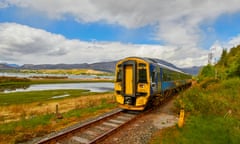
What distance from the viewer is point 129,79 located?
11.7m

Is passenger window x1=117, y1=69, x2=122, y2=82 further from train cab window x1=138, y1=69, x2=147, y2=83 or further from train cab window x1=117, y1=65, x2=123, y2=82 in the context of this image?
train cab window x1=138, y1=69, x2=147, y2=83

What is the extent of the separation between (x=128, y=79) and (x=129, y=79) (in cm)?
7

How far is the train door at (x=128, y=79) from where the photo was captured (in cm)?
1155

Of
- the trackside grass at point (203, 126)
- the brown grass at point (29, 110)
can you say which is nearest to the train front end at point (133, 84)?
the trackside grass at point (203, 126)

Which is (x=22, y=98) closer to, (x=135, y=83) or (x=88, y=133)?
(x=135, y=83)

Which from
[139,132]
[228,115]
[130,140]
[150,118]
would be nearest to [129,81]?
[150,118]

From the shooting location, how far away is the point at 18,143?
22.9 feet

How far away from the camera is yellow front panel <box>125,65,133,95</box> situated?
11.5 meters

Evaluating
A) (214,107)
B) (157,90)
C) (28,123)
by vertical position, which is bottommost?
(28,123)

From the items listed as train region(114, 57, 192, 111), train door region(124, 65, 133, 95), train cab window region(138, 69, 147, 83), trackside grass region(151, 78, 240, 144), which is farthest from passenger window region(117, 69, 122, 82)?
trackside grass region(151, 78, 240, 144)

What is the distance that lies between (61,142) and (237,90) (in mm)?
17304

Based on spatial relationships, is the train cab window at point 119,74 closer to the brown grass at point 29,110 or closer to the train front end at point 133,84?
the train front end at point 133,84

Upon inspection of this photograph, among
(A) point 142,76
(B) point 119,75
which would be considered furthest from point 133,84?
(B) point 119,75

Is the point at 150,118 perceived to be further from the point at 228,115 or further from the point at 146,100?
the point at 228,115
